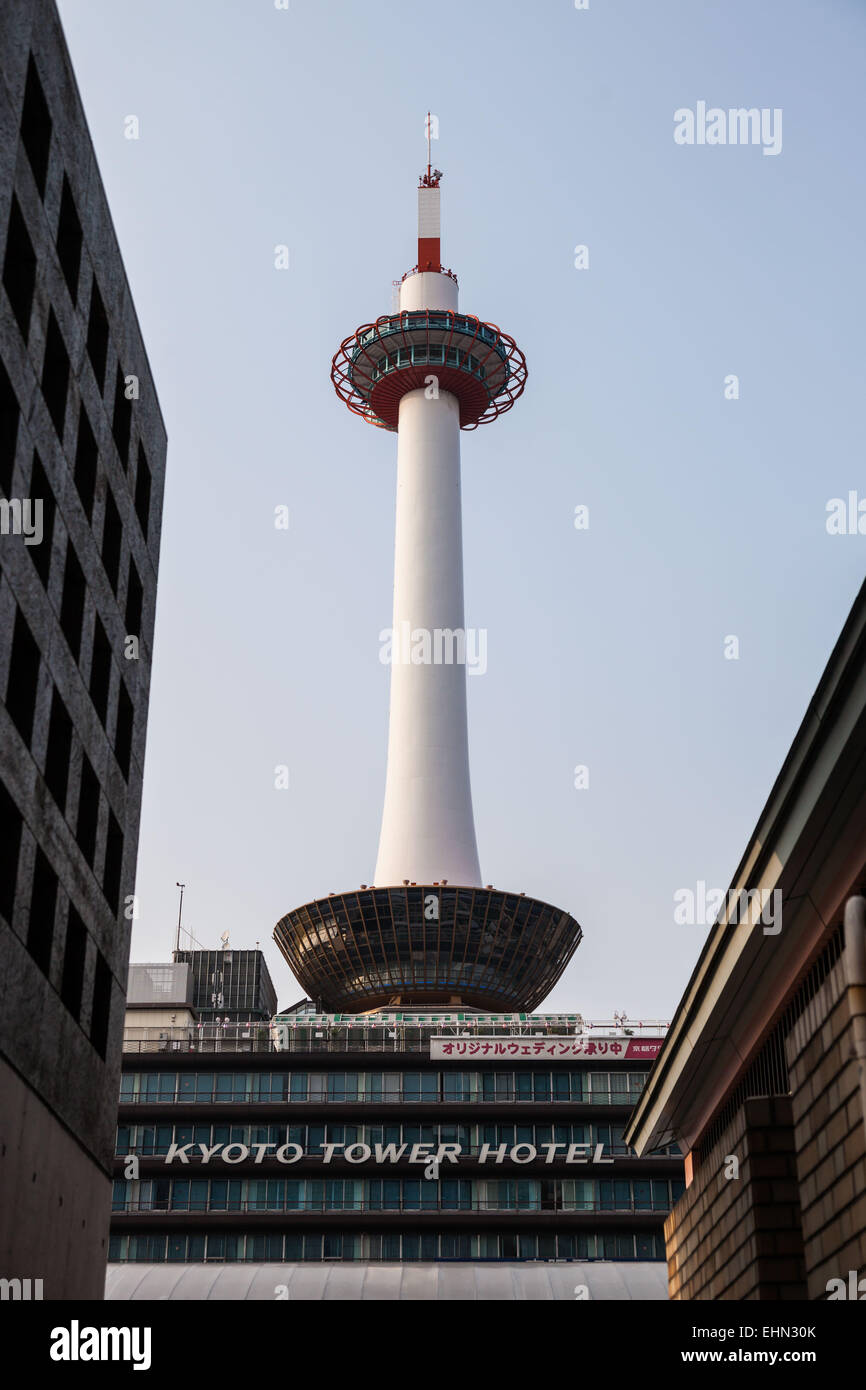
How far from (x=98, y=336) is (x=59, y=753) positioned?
11.3 m

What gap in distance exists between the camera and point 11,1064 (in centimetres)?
3284

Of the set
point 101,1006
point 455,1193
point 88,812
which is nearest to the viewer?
point 88,812

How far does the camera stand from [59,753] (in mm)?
38500

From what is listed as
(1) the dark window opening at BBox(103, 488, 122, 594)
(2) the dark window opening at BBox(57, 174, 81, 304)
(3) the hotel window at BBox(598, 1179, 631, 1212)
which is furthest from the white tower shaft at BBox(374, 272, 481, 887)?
(2) the dark window opening at BBox(57, 174, 81, 304)

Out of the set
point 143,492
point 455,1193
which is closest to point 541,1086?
point 455,1193

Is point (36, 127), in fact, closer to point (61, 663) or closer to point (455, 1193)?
point (61, 663)

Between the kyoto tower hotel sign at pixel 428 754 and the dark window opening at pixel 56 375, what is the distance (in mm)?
86596

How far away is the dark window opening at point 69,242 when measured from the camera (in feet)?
125

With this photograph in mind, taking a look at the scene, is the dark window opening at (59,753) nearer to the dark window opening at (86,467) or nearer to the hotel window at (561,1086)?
the dark window opening at (86,467)

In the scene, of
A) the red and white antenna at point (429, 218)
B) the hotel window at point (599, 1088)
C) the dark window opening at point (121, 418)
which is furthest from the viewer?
the red and white antenna at point (429, 218)

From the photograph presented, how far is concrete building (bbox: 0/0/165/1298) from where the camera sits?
33312 millimetres

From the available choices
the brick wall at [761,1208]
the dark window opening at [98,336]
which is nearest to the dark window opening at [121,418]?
the dark window opening at [98,336]
